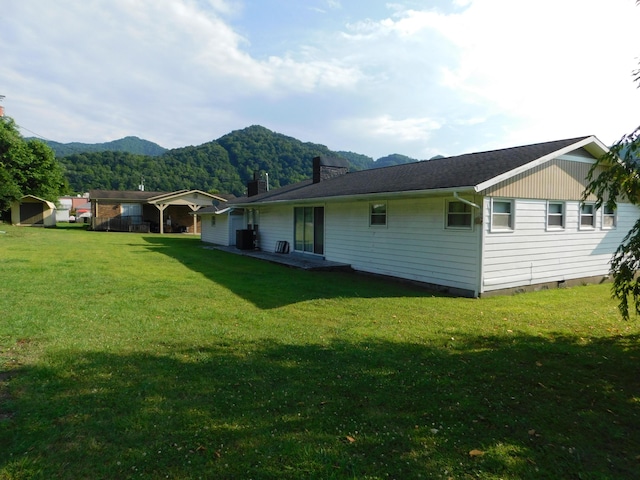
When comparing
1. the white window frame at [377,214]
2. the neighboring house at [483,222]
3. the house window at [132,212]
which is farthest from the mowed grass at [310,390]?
the house window at [132,212]

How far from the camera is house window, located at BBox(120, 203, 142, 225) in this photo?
35.2 metres

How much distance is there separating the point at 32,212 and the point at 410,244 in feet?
127

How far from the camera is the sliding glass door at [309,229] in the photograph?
14.5m

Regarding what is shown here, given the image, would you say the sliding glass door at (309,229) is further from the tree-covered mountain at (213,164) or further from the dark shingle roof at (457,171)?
the tree-covered mountain at (213,164)

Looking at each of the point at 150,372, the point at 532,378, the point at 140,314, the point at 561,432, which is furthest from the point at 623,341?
the point at 140,314

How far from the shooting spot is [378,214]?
11719 mm

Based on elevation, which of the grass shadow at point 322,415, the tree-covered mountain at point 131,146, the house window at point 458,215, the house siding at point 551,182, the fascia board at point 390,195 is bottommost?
the grass shadow at point 322,415

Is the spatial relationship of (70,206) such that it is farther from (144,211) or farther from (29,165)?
(144,211)

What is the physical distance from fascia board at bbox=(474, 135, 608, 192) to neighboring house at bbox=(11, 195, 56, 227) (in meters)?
39.5

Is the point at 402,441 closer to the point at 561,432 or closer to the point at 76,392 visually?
the point at 561,432

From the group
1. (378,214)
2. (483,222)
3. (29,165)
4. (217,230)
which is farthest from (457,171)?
(29,165)

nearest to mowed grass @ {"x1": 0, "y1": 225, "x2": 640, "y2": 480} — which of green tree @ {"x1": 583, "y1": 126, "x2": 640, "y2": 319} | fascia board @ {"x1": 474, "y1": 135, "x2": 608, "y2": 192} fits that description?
green tree @ {"x1": 583, "y1": 126, "x2": 640, "y2": 319}

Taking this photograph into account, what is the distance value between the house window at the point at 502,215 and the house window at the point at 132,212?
33240 millimetres

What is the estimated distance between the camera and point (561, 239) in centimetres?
1078
